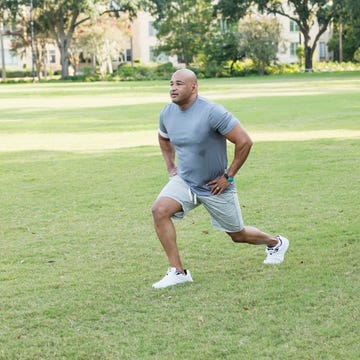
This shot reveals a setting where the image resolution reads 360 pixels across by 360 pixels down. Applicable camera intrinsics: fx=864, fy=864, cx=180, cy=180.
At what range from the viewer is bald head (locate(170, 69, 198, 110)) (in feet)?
23.0

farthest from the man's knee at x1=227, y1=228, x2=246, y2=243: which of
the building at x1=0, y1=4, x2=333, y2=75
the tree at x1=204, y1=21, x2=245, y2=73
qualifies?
the building at x1=0, y1=4, x2=333, y2=75

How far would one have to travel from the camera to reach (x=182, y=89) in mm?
7000

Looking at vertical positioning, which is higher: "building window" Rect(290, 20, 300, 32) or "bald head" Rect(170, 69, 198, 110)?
"building window" Rect(290, 20, 300, 32)

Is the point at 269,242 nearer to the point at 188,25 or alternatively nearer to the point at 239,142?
the point at 239,142

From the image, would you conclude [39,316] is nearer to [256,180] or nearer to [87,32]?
[256,180]

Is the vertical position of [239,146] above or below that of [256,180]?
above

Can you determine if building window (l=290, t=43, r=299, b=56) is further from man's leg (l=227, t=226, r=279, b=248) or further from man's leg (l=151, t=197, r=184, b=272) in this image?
man's leg (l=151, t=197, r=184, b=272)

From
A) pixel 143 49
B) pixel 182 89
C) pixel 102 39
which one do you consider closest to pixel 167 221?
pixel 182 89

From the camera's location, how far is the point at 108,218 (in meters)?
10.5

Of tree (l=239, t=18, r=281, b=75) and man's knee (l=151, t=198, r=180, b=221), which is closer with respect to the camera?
man's knee (l=151, t=198, r=180, b=221)

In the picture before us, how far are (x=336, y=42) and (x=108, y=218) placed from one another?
86177 mm

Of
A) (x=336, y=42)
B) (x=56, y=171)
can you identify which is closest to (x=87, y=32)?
(x=336, y=42)

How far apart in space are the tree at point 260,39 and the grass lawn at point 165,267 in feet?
195

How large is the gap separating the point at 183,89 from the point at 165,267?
1.78 m
